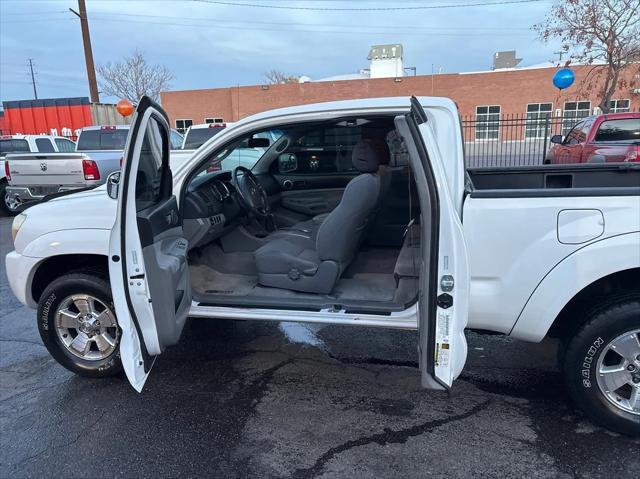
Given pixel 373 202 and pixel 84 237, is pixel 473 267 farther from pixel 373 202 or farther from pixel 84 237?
pixel 84 237

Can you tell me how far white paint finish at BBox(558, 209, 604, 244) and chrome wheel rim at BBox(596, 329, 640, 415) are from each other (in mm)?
608

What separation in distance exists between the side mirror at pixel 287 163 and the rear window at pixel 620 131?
6.75m

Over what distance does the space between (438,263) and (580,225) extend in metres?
0.79

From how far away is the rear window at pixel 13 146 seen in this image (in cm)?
1280

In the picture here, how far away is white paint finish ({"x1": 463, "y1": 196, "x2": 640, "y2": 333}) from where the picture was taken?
96.3 inches

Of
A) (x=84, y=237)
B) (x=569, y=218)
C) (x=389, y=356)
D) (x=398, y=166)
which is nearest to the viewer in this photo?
(x=569, y=218)

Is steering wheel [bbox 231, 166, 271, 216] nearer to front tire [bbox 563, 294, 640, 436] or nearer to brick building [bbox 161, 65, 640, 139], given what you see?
front tire [bbox 563, 294, 640, 436]

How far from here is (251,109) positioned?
114 feet

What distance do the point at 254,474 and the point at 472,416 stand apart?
139cm

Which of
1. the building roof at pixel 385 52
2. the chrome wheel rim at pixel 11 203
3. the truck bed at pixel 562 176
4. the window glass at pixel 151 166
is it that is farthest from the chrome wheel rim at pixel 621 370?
the building roof at pixel 385 52

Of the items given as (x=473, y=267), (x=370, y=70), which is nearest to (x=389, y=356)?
(x=473, y=267)

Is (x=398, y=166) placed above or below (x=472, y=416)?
above

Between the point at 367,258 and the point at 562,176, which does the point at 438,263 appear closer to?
the point at 367,258

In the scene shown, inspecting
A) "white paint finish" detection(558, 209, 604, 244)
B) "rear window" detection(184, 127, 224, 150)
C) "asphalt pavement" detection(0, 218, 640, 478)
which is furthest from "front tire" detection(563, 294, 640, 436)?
"rear window" detection(184, 127, 224, 150)
